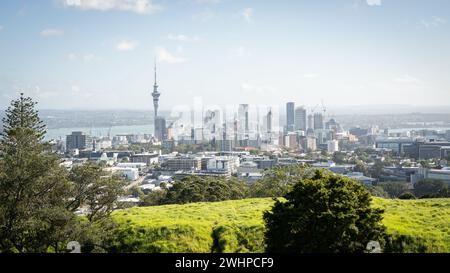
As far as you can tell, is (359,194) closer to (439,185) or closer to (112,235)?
(112,235)

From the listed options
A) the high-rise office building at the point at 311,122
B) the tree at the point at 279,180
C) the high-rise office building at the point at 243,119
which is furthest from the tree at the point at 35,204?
the high-rise office building at the point at 311,122

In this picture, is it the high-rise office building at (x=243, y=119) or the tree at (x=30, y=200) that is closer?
the tree at (x=30, y=200)

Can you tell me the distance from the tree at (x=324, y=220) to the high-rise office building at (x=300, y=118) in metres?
51.0

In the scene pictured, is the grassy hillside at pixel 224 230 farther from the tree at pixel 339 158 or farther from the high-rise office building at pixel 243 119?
the high-rise office building at pixel 243 119

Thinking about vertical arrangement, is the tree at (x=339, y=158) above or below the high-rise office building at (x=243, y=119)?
below

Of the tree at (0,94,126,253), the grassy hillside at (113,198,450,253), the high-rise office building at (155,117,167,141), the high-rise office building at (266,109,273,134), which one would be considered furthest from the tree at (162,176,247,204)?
the high-rise office building at (155,117,167,141)

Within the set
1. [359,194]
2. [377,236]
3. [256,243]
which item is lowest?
[256,243]

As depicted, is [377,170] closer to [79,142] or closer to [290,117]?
[290,117]

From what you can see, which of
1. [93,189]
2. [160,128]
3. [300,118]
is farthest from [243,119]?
[93,189]

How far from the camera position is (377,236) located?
15.4 ft

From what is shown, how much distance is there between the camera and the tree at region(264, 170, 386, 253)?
4488 millimetres

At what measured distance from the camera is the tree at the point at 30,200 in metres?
5.15
